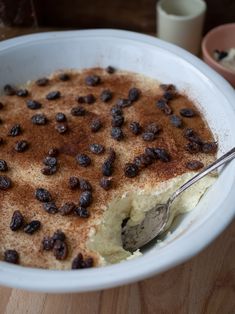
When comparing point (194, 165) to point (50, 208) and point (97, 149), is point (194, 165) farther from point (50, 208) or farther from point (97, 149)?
point (50, 208)

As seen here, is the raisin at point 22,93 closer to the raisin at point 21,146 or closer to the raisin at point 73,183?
the raisin at point 21,146

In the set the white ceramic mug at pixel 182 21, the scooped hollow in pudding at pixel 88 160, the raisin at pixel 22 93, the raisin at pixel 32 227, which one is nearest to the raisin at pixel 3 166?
the scooped hollow in pudding at pixel 88 160

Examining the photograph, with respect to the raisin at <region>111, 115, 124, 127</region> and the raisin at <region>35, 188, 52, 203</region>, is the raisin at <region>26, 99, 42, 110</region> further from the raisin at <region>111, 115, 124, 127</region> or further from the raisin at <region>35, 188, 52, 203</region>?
the raisin at <region>35, 188, 52, 203</region>

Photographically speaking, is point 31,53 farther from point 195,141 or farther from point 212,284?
point 212,284

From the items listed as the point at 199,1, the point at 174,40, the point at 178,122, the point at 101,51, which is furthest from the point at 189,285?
the point at 199,1

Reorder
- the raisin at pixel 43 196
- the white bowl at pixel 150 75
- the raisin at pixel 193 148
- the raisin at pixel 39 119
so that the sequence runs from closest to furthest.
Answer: the white bowl at pixel 150 75 → the raisin at pixel 43 196 → the raisin at pixel 193 148 → the raisin at pixel 39 119

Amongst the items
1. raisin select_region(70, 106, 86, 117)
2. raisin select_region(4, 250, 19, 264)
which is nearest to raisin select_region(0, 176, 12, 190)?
raisin select_region(4, 250, 19, 264)

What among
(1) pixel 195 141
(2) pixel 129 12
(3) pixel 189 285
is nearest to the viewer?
(3) pixel 189 285

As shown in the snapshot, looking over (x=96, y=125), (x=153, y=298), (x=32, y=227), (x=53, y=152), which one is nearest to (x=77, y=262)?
(x=32, y=227)
